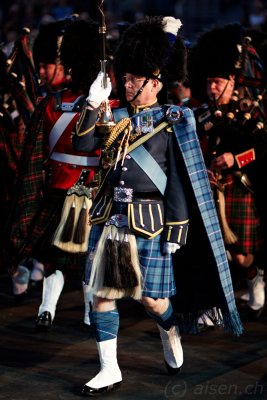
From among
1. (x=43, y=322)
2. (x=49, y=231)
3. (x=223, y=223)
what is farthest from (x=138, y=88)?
(x=43, y=322)

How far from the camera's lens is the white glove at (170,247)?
569cm

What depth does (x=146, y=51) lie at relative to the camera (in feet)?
19.0

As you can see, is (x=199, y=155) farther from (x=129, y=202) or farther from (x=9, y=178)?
(x=9, y=178)

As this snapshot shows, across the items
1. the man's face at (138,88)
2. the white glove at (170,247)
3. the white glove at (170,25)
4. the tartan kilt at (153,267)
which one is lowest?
the tartan kilt at (153,267)

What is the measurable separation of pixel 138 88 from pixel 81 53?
54.2 inches

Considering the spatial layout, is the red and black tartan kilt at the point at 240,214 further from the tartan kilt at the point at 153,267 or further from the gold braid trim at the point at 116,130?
the gold braid trim at the point at 116,130

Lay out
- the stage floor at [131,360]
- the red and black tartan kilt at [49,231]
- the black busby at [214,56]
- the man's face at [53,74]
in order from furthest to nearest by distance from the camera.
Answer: the man's face at [53,74] → the black busby at [214,56] → the red and black tartan kilt at [49,231] → the stage floor at [131,360]

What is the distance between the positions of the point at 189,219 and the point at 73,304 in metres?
2.27

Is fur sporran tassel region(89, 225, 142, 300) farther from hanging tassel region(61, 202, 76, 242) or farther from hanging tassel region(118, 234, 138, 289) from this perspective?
hanging tassel region(61, 202, 76, 242)

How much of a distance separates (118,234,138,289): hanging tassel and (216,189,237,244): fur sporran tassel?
1669 mm

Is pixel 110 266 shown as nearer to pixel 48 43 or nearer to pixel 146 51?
pixel 146 51

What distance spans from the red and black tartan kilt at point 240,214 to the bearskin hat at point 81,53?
1.20 meters

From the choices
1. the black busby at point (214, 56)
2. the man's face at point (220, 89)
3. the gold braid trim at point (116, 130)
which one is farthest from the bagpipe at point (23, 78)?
the gold braid trim at point (116, 130)

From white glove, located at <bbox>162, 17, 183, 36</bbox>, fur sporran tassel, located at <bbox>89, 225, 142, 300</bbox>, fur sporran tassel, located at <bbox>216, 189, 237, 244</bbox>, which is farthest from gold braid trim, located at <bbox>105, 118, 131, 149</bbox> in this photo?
fur sporran tassel, located at <bbox>216, 189, 237, 244</bbox>
